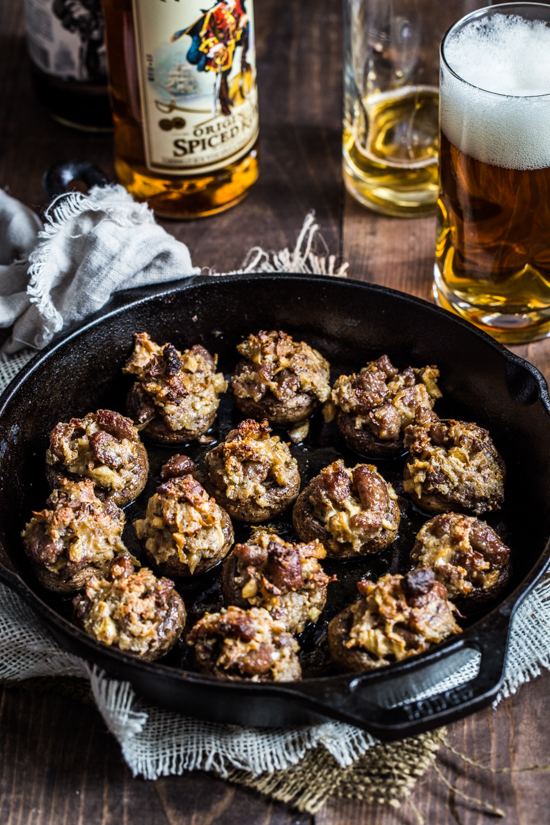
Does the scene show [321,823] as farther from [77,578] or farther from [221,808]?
[77,578]

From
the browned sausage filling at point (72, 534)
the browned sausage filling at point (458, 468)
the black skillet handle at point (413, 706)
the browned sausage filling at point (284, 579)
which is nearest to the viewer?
the black skillet handle at point (413, 706)

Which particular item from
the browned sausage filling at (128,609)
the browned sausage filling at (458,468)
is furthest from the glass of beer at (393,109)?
the browned sausage filling at (128,609)

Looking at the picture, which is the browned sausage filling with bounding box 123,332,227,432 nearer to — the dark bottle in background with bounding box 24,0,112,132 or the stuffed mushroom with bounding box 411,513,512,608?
the stuffed mushroom with bounding box 411,513,512,608

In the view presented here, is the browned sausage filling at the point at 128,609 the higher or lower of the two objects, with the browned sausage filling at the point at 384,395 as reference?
lower

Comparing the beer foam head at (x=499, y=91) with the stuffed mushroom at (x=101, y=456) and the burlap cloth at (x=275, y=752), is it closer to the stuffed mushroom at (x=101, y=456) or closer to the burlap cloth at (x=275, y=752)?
the stuffed mushroom at (x=101, y=456)

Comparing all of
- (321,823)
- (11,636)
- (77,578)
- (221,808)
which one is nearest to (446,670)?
(321,823)

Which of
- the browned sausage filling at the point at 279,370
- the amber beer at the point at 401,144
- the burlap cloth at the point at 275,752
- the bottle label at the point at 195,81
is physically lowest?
the burlap cloth at the point at 275,752
